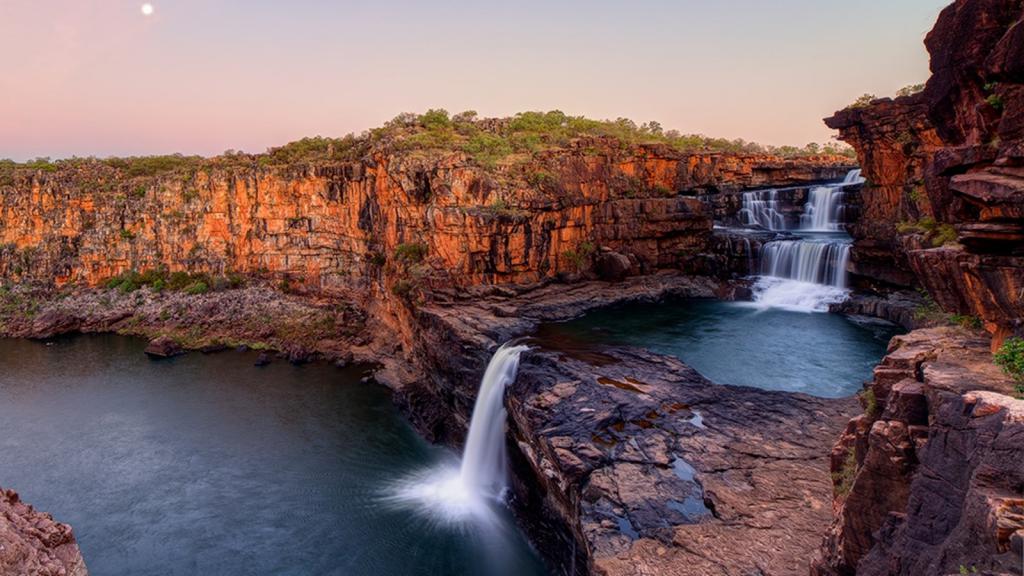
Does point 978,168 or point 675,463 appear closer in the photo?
point 978,168

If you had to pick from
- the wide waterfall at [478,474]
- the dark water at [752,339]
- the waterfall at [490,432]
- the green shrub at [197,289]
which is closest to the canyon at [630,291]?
the green shrub at [197,289]

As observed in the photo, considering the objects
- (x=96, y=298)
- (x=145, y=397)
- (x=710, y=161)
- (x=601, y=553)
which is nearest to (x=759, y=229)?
(x=710, y=161)

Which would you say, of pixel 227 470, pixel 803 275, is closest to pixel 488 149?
pixel 803 275

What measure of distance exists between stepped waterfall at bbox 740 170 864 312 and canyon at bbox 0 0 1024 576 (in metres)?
0.18

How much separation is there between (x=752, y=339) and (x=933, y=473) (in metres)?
16.7

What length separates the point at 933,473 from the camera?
5.52 m

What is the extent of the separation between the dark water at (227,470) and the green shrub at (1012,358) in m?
10.8

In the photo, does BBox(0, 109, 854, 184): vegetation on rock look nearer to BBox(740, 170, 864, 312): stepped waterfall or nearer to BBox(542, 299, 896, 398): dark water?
BBox(740, 170, 864, 312): stepped waterfall

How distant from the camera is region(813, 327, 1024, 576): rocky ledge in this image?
4.38m

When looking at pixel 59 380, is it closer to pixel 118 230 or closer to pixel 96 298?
pixel 96 298

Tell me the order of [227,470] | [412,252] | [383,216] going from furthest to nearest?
[383,216]
[412,252]
[227,470]

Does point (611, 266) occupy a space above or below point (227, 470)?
above

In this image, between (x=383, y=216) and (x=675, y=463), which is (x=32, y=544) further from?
(x=383, y=216)

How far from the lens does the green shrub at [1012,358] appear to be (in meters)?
7.07
